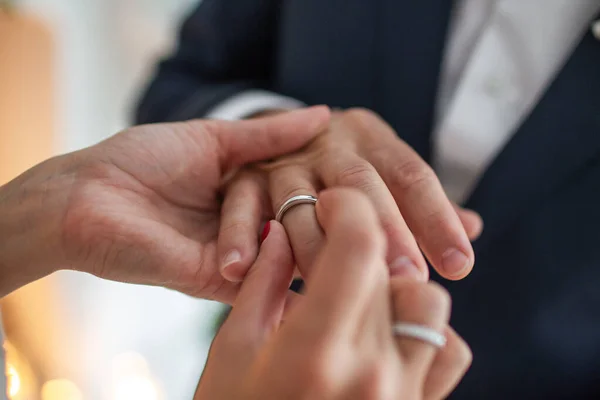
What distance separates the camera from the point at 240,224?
38cm

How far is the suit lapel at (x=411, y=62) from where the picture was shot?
53 cm

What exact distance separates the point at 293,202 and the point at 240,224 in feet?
0.14

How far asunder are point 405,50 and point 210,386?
0.41 meters

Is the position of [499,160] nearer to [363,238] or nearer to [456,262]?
[456,262]

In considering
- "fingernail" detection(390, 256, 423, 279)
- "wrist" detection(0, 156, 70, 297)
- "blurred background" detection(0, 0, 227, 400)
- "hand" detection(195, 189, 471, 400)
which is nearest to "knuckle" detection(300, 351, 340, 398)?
"hand" detection(195, 189, 471, 400)

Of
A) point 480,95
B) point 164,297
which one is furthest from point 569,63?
point 164,297

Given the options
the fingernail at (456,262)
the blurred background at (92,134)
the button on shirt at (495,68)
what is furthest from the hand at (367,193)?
the blurred background at (92,134)

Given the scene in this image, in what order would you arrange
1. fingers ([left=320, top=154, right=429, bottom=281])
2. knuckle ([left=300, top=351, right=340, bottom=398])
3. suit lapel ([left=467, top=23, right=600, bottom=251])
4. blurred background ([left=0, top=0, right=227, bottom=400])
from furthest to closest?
blurred background ([left=0, top=0, right=227, bottom=400]) → suit lapel ([left=467, top=23, right=600, bottom=251]) → fingers ([left=320, top=154, right=429, bottom=281]) → knuckle ([left=300, top=351, right=340, bottom=398])

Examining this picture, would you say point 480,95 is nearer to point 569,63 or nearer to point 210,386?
point 569,63

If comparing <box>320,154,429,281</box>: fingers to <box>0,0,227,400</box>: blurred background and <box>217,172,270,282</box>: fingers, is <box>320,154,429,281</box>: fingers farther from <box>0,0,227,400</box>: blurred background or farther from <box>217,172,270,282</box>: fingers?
<box>0,0,227,400</box>: blurred background

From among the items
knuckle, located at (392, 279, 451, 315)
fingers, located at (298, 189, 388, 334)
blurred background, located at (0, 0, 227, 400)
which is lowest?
blurred background, located at (0, 0, 227, 400)

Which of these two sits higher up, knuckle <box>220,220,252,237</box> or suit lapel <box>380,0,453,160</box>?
suit lapel <box>380,0,453,160</box>

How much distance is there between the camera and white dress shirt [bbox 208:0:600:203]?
0.49 m

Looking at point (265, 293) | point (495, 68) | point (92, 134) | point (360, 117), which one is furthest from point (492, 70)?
point (92, 134)
